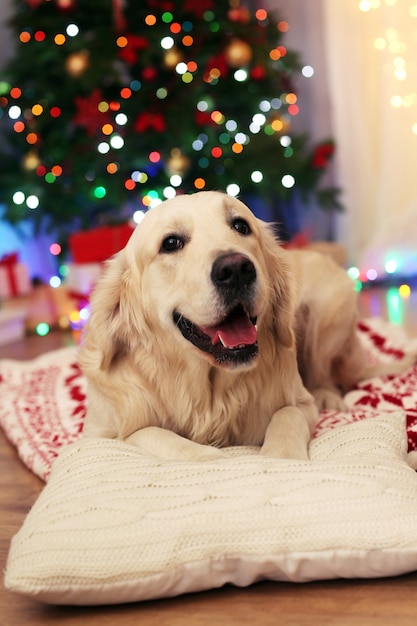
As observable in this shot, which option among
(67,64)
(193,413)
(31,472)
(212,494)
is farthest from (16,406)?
(67,64)

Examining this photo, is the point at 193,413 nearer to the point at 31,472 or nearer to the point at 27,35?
the point at 31,472

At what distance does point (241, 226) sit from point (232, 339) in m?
0.33

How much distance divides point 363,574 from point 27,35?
4.46 m

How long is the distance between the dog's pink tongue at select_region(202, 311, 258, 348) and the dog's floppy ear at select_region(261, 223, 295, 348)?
0.24 m

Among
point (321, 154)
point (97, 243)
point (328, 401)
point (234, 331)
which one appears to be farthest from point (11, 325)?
point (234, 331)

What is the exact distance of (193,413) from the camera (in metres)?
2.10

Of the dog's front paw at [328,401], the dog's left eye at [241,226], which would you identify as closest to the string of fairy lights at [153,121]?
the dog's front paw at [328,401]

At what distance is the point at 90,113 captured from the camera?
493cm

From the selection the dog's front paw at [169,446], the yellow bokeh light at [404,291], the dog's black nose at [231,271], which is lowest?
the yellow bokeh light at [404,291]

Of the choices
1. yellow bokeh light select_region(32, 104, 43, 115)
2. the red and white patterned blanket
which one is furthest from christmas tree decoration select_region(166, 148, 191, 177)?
the red and white patterned blanket

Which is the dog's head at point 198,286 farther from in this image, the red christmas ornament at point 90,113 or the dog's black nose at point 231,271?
the red christmas ornament at point 90,113

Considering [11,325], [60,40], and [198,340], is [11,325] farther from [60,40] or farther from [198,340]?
[198,340]

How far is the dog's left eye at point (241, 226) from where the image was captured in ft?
6.73

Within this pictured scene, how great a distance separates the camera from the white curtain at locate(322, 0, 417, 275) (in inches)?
210
